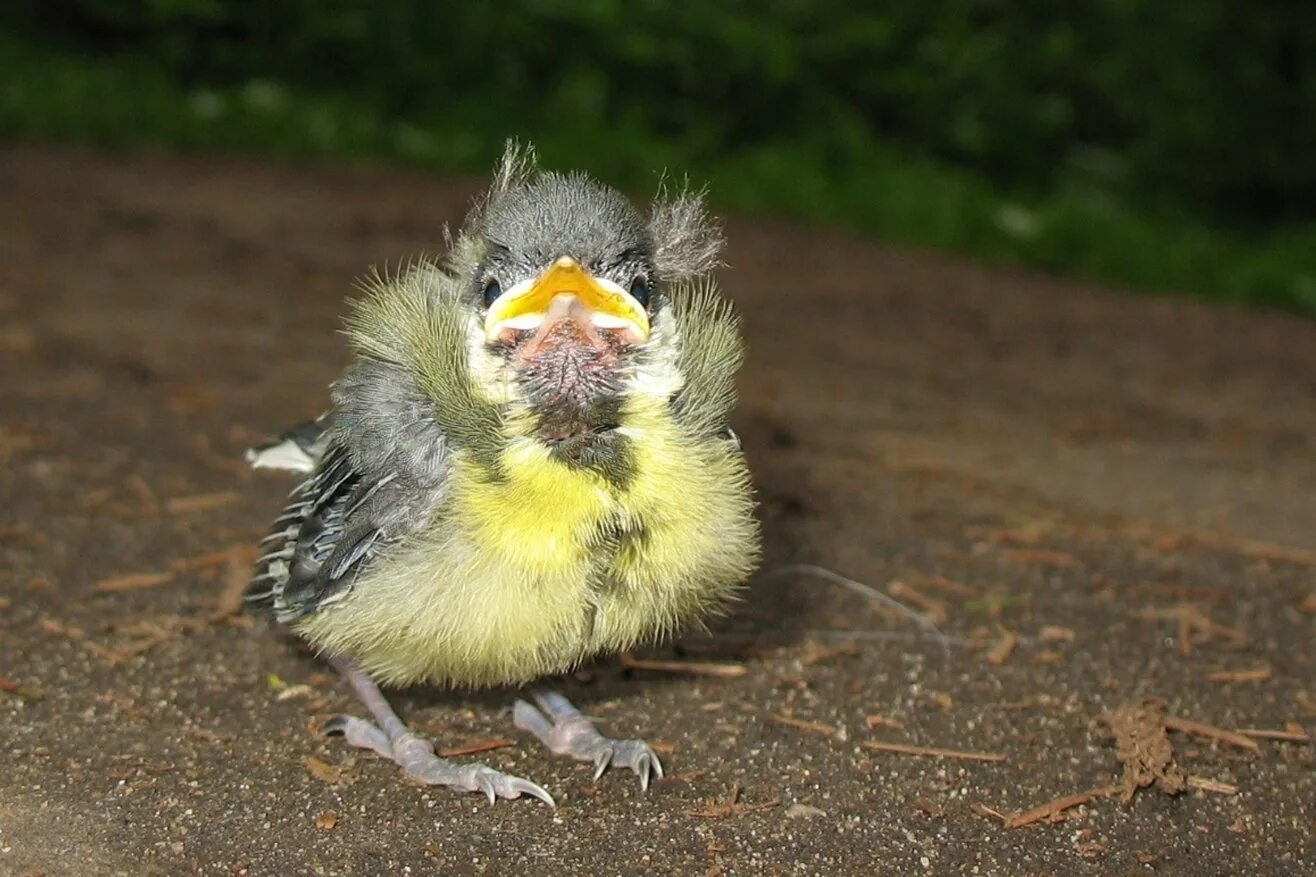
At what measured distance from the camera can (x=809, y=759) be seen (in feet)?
10.0

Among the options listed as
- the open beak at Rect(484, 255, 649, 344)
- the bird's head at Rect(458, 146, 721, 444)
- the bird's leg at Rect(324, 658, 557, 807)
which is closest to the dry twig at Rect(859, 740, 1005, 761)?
the bird's leg at Rect(324, 658, 557, 807)

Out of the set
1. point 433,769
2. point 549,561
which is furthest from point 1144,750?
point 433,769

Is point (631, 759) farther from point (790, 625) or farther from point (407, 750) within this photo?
point (790, 625)

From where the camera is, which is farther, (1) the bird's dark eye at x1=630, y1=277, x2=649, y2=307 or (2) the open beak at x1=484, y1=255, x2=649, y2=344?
(1) the bird's dark eye at x1=630, y1=277, x2=649, y2=307

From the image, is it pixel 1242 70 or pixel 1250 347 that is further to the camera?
A: pixel 1242 70

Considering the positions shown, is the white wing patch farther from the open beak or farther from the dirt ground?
the open beak

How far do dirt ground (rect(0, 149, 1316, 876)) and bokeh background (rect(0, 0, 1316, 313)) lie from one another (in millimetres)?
3161

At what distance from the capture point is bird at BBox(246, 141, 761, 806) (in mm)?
2670

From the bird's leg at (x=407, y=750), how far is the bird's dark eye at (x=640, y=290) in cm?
96

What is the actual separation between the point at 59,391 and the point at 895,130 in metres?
7.40

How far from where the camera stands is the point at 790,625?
3771mm

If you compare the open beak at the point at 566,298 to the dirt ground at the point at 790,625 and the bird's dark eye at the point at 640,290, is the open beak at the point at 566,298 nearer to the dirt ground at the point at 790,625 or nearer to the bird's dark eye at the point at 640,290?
the bird's dark eye at the point at 640,290

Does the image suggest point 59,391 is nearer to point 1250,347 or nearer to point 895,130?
point 1250,347

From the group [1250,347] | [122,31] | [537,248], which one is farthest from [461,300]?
[122,31]
